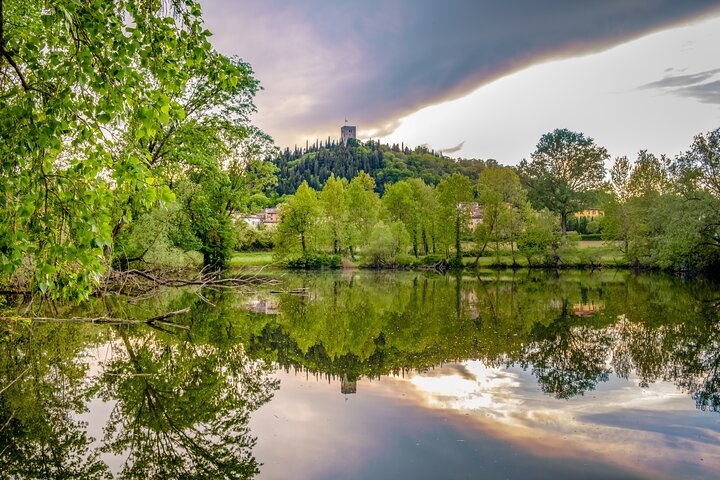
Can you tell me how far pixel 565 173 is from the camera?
5834 cm

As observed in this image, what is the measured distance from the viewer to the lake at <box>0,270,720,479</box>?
6195mm

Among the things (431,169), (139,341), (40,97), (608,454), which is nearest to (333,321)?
(139,341)

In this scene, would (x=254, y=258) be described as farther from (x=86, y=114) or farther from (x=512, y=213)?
(x=86, y=114)

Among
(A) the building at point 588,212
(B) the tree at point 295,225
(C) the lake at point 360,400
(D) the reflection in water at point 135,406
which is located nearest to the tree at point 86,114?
(D) the reflection in water at point 135,406

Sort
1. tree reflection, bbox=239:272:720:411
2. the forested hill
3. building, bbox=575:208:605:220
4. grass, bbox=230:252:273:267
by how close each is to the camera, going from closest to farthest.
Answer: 1. tree reflection, bbox=239:272:720:411
2. grass, bbox=230:252:273:267
3. building, bbox=575:208:605:220
4. the forested hill

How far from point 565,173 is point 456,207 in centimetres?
1444

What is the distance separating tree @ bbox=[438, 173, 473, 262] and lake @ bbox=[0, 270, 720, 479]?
41.2 m

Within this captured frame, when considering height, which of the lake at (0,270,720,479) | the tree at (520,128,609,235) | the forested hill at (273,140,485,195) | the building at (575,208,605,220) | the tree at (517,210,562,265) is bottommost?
the lake at (0,270,720,479)

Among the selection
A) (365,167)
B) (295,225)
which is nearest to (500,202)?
(295,225)

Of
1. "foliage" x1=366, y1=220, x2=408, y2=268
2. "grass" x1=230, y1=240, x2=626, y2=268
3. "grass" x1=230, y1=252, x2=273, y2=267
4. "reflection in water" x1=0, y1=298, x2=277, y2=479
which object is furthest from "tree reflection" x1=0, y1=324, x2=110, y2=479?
"grass" x1=230, y1=252, x2=273, y2=267

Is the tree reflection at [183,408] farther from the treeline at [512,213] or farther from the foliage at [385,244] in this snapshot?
the treeline at [512,213]

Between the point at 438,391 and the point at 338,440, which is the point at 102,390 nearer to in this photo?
the point at 338,440

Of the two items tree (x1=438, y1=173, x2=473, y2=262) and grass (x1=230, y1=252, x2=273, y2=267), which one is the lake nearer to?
tree (x1=438, y1=173, x2=473, y2=262)

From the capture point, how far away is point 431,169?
6668 inches
